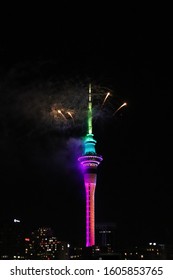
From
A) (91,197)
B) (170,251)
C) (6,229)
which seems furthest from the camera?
(6,229)

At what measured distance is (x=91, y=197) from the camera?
→ 247ft

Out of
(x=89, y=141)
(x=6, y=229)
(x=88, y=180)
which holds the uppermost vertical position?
(x=89, y=141)

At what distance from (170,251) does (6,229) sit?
3623 cm

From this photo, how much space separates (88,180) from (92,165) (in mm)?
2699

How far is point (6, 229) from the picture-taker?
328 feet
